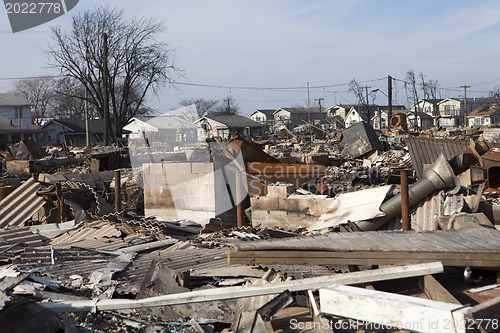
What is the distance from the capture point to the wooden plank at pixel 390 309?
10.7 feet

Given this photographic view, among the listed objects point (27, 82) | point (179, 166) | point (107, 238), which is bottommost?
point (107, 238)

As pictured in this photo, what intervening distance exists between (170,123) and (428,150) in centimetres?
4908

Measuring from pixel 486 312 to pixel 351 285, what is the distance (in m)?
1.08

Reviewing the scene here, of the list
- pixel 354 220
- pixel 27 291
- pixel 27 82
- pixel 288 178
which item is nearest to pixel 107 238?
pixel 27 291

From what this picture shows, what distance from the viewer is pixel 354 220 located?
7082 millimetres

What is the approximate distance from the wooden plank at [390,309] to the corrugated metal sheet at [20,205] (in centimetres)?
788

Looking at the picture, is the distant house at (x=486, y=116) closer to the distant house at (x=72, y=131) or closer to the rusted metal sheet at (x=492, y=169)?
the distant house at (x=72, y=131)

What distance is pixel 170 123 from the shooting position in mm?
58062

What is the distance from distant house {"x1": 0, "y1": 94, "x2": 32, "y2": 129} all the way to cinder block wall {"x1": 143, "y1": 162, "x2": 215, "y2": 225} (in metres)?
42.6

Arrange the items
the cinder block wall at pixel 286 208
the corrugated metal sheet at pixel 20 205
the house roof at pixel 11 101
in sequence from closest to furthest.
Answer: the cinder block wall at pixel 286 208, the corrugated metal sheet at pixel 20 205, the house roof at pixel 11 101

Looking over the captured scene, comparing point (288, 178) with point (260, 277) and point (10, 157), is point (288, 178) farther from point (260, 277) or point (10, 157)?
point (10, 157)

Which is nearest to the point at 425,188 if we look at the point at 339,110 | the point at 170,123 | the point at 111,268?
the point at 111,268

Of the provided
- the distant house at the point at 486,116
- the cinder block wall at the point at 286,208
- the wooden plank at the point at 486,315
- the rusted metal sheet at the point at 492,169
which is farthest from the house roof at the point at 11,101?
the distant house at the point at 486,116

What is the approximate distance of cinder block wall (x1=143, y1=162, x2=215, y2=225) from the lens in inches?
419
